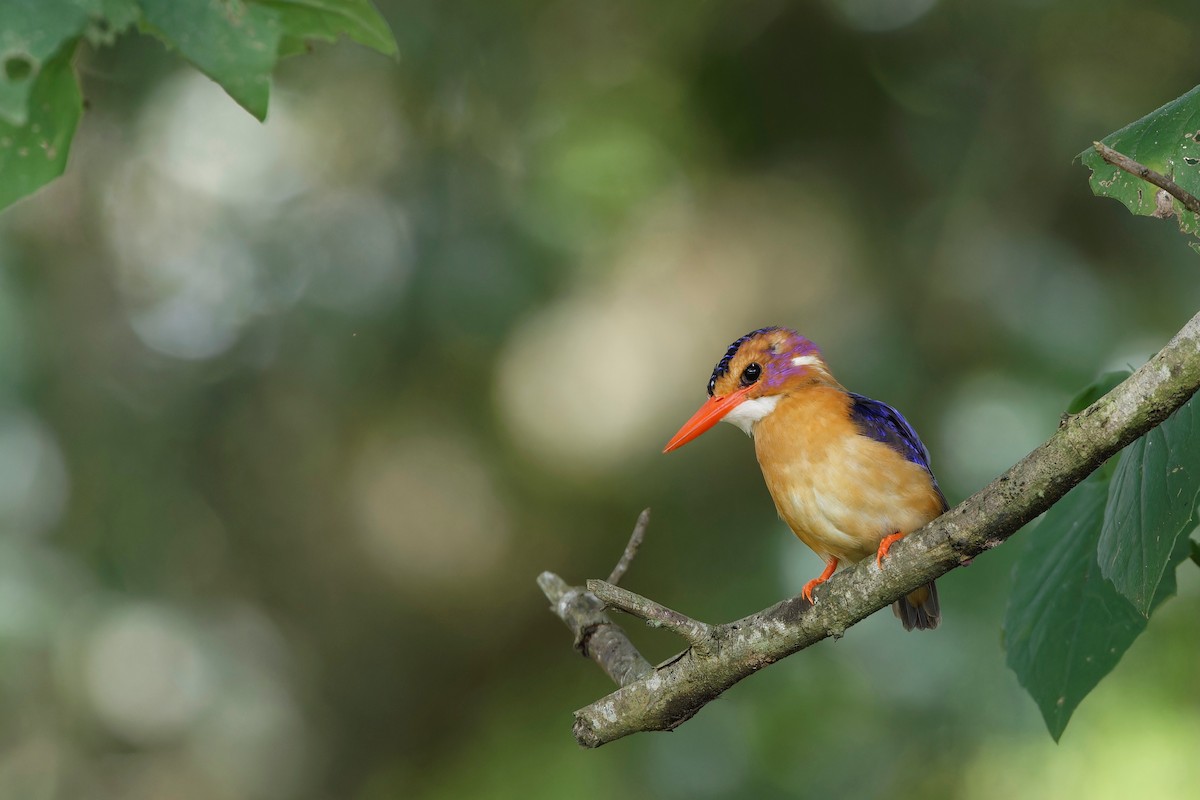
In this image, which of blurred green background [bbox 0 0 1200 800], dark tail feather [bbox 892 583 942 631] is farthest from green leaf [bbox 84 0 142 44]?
blurred green background [bbox 0 0 1200 800]

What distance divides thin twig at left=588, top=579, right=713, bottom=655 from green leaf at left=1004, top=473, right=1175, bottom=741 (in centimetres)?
69

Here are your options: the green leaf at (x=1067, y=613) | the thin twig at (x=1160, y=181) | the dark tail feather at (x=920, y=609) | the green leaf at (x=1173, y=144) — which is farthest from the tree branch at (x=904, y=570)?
the dark tail feather at (x=920, y=609)

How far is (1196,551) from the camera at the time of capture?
2.05 metres

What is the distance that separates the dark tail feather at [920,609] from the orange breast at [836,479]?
10.7 inches

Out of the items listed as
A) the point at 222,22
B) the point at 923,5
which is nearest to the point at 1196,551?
the point at 222,22

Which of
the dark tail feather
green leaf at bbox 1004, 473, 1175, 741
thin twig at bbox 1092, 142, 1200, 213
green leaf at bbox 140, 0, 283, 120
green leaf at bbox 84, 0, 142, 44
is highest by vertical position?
green leaf at bbox 84, 0, 142, 44

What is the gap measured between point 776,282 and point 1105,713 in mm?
2185

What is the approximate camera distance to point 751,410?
304 centimetres

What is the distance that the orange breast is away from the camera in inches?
101

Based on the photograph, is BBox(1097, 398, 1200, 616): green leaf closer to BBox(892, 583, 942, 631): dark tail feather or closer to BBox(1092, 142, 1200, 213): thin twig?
BBox(1092, 142, 1200, 213): thin twig

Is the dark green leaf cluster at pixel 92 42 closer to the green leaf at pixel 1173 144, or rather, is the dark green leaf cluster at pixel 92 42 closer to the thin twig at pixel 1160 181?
the thin twig at pixel 1160 181

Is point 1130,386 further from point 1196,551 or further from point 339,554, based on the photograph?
point 339,554

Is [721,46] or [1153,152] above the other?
[721,46]

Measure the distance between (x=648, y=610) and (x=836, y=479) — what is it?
1.04 metres
